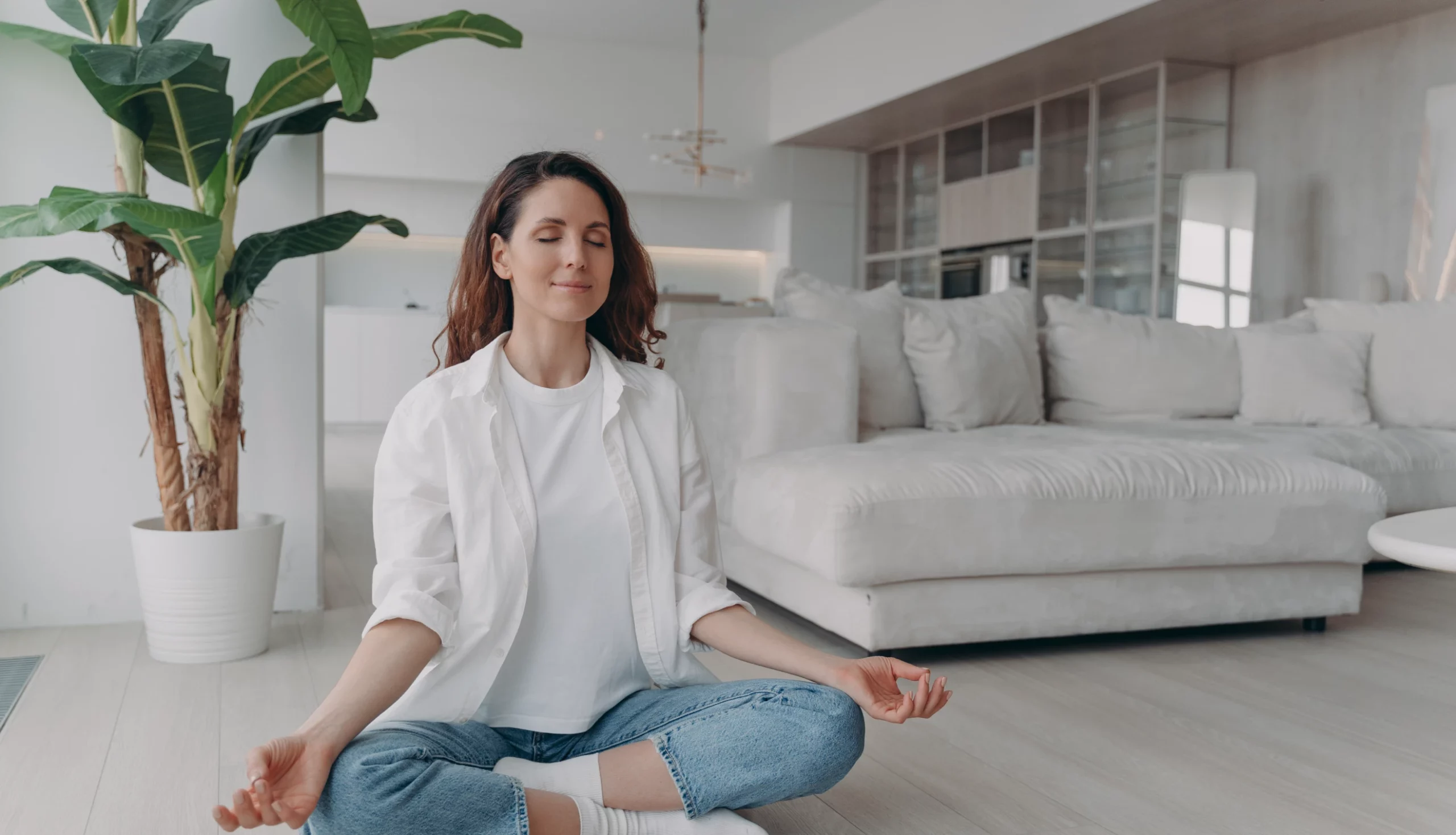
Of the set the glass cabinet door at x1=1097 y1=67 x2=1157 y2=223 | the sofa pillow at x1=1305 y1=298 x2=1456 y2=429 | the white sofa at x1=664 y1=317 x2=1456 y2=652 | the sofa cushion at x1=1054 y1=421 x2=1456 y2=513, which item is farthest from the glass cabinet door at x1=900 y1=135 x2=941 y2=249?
the white sofa at x1=664 y1=317 x2=1456 y2=652

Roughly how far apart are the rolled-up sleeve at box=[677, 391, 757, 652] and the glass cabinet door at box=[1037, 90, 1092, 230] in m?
6.00

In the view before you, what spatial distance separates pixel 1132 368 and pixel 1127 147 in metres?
3.27

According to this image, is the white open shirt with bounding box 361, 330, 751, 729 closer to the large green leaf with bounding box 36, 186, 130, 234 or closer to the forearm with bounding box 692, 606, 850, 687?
the forearm with bounding box 692, 606, 850, 687

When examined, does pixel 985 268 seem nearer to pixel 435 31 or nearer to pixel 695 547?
pixel 435 31

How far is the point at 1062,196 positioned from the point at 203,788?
21.1ft

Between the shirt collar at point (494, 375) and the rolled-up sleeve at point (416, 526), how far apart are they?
0.06 m

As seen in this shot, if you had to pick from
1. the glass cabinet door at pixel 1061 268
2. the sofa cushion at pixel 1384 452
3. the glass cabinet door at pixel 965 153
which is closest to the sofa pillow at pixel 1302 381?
the sofa cushion at pixel 1384 452

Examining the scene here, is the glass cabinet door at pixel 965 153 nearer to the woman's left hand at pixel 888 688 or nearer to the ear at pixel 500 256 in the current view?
the ear at pixel 500 256

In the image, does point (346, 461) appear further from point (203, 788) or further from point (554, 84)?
point (203, 788)

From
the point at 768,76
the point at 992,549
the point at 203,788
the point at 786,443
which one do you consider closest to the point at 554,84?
the point at 768,76

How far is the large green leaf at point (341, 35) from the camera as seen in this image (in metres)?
2.11

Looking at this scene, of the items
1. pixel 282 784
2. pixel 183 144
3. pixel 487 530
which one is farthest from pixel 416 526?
pixel 183 144

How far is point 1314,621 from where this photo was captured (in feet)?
9.25

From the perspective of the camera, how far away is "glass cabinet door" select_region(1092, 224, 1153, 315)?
638 centimetres
